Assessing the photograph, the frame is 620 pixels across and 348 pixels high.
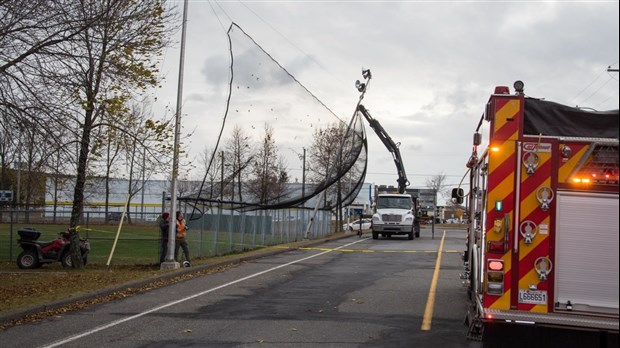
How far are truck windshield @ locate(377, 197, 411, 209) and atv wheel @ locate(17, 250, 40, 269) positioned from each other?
20650 millimetres

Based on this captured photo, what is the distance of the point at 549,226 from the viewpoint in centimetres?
634

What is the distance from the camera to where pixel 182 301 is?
1227cm

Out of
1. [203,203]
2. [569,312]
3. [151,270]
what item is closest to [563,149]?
[569,312]

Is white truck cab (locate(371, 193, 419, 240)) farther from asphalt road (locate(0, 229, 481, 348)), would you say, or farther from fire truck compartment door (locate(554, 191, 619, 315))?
fire truck compartment door (locate(554, 191, 619, 315))

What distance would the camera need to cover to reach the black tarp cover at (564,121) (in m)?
6.56

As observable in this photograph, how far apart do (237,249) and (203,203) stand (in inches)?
178

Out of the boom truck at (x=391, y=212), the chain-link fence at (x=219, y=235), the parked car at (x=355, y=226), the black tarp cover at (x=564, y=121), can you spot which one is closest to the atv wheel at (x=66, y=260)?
the chain-link fence at (x=219, y=235)

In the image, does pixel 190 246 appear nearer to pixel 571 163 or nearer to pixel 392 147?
pixel 571 163

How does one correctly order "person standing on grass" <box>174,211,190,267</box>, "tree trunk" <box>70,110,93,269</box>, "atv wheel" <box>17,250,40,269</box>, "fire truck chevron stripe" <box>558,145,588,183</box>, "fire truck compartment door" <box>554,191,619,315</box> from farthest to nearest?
1. "atv wheel" <box>17,250,40,269</box>
2. "person standing on grass" <box>174,211,190,267</box>
3. "tree trunk" <box>70,110,93,269</box>
4. "fire truck chevron stripe" <box>558,145,588,183</box>
5. "fire truck compartment door" <box>554,191,619,315</box>

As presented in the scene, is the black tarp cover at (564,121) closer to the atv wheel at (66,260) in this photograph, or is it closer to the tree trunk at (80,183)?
the tree trunk at (80,183)

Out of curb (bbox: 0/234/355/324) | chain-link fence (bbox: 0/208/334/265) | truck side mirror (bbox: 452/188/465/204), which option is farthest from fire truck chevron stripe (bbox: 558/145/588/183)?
chain-link fence (bbox: 0/208/334/265)

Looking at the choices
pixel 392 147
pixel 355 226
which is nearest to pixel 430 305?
pixel 392 147

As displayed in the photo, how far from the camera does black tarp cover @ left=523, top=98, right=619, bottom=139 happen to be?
21.5 feet

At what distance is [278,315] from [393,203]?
25705 millimetres
